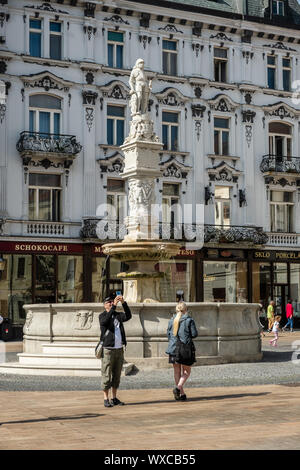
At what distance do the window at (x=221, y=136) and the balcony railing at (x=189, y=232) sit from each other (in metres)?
4.18

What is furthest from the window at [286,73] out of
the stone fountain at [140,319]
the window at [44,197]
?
the stone fountain at [140,319]

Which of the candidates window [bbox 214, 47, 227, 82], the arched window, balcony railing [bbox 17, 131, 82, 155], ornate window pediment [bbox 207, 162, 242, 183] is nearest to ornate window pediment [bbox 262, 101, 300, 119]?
the arched window

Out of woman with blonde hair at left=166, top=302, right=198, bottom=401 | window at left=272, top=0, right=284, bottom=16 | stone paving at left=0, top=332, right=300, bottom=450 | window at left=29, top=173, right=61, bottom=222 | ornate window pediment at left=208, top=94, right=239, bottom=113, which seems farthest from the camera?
window at left=272, top=0, right=284, bottom=16

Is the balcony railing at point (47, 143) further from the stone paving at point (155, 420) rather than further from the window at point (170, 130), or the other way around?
the stone paving at point (155, 420)

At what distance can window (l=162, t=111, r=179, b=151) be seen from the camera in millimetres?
40312

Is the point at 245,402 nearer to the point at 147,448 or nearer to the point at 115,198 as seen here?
the point at 147,448

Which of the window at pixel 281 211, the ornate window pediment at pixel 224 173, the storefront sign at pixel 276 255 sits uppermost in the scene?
the ornate window pediment at pixel 224 173

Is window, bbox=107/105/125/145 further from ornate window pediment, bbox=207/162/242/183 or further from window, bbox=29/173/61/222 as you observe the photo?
ornate window pediment, bbox=207/162/242/183

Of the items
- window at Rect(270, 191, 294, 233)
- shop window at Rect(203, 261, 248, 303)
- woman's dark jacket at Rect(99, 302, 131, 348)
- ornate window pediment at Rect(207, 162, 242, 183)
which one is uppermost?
ornate window pediment at Rect(207, 162, 242, 183)

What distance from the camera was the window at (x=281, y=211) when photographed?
42812 millimetres

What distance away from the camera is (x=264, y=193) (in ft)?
139

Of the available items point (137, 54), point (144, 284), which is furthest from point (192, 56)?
point (144, 284)

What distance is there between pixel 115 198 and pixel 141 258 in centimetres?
1828

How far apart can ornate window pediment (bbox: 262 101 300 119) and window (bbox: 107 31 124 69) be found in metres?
8.58
